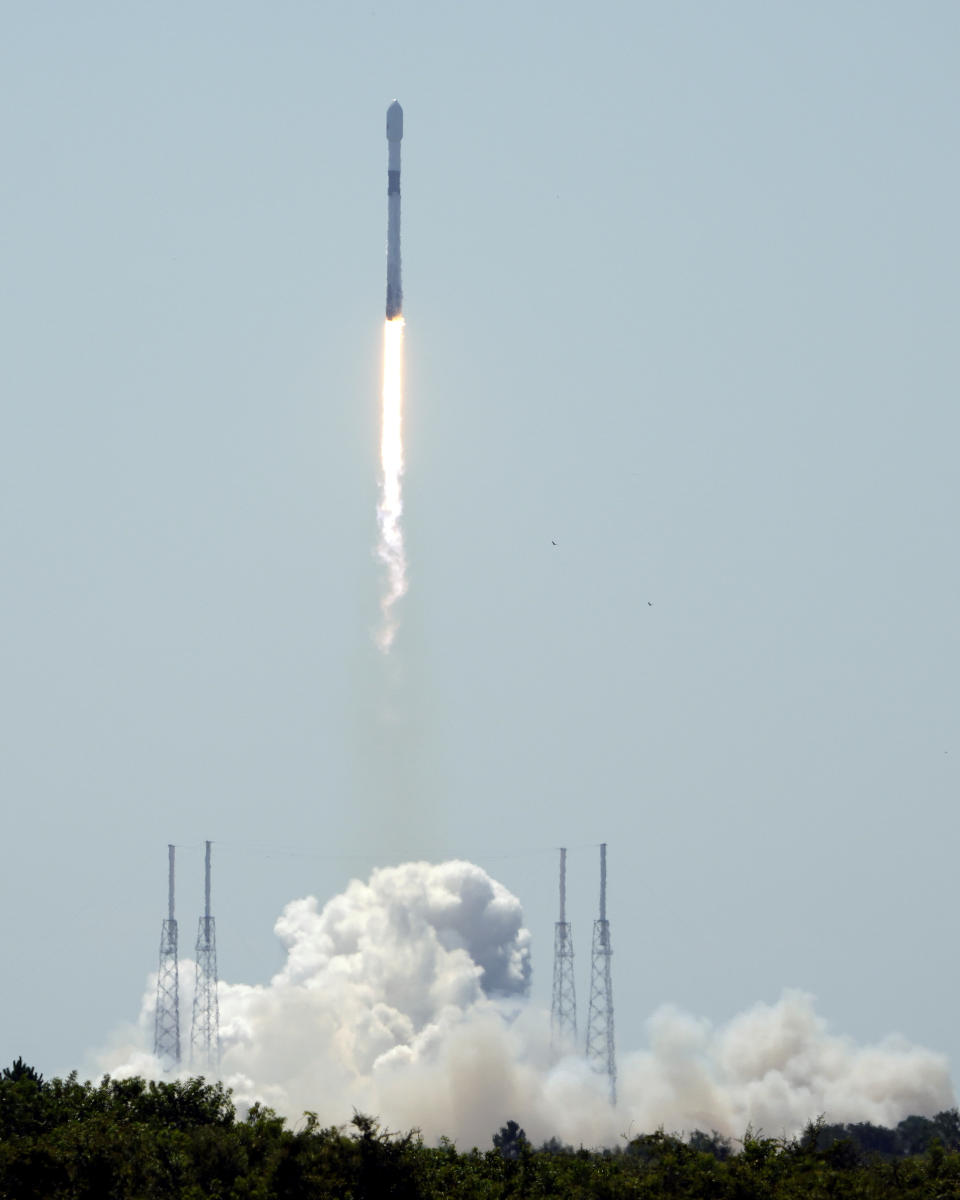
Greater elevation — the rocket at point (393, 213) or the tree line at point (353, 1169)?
the rocket at point (393, 213)

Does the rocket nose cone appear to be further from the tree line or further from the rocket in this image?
the tree line

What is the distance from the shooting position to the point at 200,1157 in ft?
321

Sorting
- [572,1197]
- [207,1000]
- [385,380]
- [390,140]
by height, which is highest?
[390,140]

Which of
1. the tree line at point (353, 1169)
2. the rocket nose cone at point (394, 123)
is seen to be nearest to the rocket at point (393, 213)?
the rocket nose cone at point (394, 123)

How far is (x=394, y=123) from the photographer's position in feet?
470

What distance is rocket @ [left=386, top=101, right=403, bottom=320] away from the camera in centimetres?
13625

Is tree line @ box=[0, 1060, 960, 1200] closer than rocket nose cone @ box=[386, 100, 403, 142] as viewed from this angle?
Yes

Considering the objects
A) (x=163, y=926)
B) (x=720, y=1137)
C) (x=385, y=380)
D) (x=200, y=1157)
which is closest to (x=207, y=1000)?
(x=163, y=926)

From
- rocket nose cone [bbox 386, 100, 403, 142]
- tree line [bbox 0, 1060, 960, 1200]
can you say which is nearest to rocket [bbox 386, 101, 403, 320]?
rocket nose cone [bbox 386, 100, 403, 142]

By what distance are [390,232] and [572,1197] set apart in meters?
60.8

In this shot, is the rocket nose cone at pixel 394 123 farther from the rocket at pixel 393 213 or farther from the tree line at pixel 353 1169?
the tree line at pixel 353 1169

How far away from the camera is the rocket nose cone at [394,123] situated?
143 metres

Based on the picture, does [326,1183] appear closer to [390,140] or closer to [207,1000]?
[390,140]

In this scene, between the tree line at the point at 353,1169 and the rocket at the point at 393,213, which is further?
the rocket at the point at 393,213
